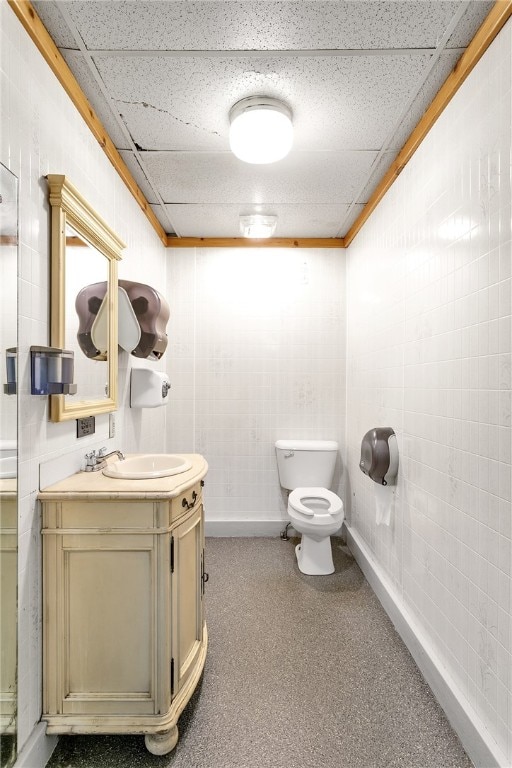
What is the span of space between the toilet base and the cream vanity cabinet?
4.28 feet

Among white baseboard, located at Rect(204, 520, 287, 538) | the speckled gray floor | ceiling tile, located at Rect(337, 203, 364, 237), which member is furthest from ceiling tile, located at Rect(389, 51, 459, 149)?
white baseboard, located at Rect(204, 520, 287, 538)

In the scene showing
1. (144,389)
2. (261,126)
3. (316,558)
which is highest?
(261,126)

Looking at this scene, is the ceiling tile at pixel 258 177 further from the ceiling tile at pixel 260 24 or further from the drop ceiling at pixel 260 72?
the ceiling tile at pixel 260 24

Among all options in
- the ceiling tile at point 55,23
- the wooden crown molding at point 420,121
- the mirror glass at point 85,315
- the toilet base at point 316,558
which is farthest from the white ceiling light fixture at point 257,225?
the toilet base at point 316,558

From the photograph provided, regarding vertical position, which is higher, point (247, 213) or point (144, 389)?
point (247, 213)

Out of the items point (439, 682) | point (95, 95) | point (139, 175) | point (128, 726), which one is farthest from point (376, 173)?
point (128, 726)

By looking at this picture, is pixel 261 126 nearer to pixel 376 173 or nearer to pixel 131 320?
pixel 376 173

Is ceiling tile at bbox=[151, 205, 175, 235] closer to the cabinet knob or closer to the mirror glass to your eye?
the mirror glass

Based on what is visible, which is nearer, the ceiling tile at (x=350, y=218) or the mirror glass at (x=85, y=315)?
the mirror glass at (x=85, y=315)

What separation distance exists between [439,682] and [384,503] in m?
0.81

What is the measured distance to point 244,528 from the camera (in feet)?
10.2

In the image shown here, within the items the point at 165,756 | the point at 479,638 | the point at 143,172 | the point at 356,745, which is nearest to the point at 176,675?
the point at 165,756

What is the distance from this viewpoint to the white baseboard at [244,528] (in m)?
3.12

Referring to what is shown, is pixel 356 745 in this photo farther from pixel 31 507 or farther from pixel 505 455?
pixel 31 507
